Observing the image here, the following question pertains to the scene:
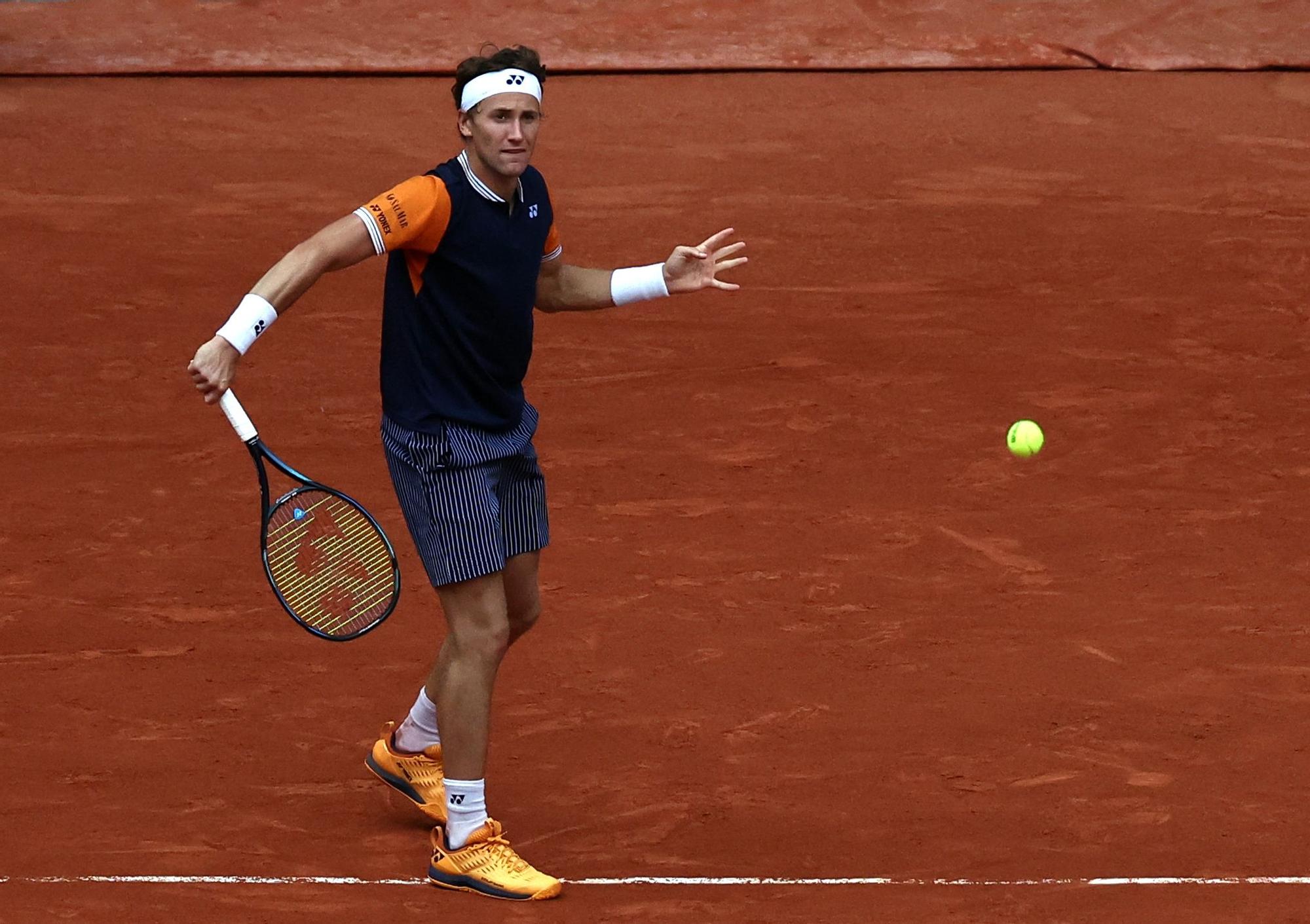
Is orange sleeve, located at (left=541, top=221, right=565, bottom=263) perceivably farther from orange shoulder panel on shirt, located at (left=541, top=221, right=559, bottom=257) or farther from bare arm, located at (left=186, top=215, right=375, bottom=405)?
bare arm, located at (left=186, top=215, right=375, bottom=405)

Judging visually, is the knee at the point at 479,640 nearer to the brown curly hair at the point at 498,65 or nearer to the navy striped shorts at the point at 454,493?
the navy striped shorts at the point at 454,493

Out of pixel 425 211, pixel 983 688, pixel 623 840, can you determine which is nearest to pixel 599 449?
pixel 983 688

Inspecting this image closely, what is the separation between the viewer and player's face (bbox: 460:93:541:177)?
484cm

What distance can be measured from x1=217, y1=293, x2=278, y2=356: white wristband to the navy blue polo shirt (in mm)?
366

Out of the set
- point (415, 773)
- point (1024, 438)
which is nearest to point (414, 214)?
point (415, 773)

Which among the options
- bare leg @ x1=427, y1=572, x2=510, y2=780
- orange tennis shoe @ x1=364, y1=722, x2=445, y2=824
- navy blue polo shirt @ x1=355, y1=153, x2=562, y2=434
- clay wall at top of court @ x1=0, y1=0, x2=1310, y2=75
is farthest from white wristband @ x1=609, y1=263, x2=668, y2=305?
clay wall at top of court @ x1=0, y1=0, x2=1310, y2=75

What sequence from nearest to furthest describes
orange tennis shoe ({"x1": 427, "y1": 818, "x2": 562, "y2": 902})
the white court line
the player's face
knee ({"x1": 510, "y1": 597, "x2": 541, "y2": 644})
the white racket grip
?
the white racket grip, the player's face, orange tennis shoe ({"x1": 427, "y1": 818, "x2": 562, "y2": 902}), the white court line, knee ({"x1": 510, "y1": 597, "x2": 541, "y2": 644})

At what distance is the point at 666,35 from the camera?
1157cm

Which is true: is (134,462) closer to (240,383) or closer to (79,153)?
(240,383)

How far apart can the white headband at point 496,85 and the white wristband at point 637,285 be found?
0.60 metres

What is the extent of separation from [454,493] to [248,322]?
2.34ft

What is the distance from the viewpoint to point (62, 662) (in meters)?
6.84

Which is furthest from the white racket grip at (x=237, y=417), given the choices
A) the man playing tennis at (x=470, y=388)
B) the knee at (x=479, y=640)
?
the knee at (x=479, y=640)

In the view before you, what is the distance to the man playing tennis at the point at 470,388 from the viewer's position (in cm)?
485
